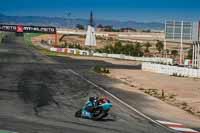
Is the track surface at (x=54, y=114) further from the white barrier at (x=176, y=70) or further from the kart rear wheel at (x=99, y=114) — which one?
the white barrier at (x=176, y=70)

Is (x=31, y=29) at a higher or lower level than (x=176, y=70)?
higher

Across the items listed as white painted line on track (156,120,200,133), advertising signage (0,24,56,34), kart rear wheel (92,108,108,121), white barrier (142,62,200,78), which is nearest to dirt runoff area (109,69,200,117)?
white painted line on track (156,120,200,133)

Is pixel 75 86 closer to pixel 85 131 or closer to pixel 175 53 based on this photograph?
pixel 85 131

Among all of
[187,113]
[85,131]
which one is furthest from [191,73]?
[85,131]

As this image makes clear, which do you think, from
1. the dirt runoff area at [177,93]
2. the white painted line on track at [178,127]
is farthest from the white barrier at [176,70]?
the white painted line on track at [178,127]

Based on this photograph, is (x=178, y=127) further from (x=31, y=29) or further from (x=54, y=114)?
(x=31, y=29)

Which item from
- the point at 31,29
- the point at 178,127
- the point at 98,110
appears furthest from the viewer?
the point at 31,29

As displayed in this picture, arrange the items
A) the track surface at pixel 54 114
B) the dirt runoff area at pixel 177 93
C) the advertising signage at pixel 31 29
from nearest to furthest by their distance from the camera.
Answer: the track surface at pixel 54 114 < the dirt runoff area at pixel 177 93 < the advertising signage at pixel 31 29

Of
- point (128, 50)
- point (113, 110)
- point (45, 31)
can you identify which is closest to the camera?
point (113, 110)

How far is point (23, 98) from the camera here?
26562 millimetres

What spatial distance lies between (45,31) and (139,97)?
113 m

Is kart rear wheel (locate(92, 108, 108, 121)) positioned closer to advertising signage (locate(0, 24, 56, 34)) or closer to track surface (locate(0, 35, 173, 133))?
track surface (locate(0, 35, 173, 133))

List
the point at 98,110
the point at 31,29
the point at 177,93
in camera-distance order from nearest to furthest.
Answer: the point at 98,110 → the point at 177,93 → the point at 31,29

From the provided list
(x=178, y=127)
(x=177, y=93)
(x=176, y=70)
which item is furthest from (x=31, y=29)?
(x=178, y=127)
